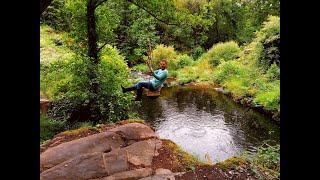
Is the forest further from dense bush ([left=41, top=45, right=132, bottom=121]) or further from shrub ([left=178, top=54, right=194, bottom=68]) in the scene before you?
shrub ([left=178, top=54, right=194, bottom=68])

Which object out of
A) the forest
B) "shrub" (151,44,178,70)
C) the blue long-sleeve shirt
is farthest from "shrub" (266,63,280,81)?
the blue long-sleeve shirt

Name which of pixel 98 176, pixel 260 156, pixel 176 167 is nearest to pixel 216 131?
pixel 260 156

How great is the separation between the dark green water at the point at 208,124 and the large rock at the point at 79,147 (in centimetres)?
288

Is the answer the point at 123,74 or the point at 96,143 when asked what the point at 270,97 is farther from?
the point at 96,143

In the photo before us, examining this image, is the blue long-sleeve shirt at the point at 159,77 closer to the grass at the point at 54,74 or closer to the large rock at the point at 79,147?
the large rock at the point at 79,147

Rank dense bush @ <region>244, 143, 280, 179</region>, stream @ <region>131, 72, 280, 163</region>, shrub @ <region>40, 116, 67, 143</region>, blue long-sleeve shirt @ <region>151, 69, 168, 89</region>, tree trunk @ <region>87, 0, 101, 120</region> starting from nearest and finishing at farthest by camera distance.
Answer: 1. dense bush @ <region>244, 143, 280, 179</region>
2. blue long-sleeve shirt @ <region>151, 69, 168, 89</region>
3. shrub @ <region>40, 116, 67, 143</region>
4. tree trunk @ <region>87, 0, 101, 120</region>
5. stream @ <region>131, 72, 280, 163</region>

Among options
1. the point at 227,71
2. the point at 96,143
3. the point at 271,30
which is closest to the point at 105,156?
the point at 96,143

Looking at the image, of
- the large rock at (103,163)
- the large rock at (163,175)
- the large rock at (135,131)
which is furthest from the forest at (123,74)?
the large rock at (103,163)

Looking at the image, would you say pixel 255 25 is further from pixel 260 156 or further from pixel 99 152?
pixel 99 152

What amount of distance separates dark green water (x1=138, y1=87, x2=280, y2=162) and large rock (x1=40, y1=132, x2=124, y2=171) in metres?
2.88

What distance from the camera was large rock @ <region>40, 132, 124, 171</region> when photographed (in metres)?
6.94

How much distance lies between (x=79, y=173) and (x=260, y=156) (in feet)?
13.6

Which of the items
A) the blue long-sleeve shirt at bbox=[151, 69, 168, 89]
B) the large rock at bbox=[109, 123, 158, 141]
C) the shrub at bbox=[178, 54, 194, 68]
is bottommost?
the large rock at bbox=[109, 123, 158, 141]
